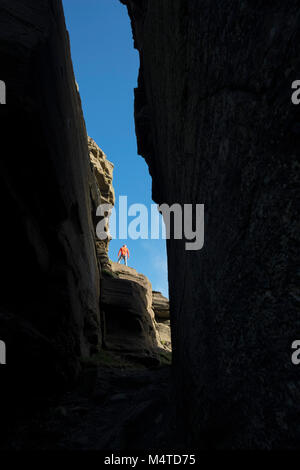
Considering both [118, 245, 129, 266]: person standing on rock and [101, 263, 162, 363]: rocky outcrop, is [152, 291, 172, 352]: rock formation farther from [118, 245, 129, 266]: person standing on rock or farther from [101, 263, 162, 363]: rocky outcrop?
[101, 263, 162, 363]: rocky outcrop

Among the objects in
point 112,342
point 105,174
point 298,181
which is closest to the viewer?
point 298,181

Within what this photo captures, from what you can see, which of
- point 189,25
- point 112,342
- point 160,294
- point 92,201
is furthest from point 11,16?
point 160,294

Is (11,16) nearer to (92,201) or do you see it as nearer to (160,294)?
(92,201)

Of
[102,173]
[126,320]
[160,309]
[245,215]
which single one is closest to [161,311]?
[160,309]

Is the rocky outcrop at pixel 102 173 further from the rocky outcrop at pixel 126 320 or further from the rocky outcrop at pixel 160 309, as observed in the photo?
the rocky outcrop at pixel 126 320

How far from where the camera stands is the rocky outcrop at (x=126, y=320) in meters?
13.2

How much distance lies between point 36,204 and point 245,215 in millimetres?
5604

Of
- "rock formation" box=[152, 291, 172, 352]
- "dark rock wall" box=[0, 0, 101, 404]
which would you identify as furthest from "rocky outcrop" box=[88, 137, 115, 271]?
"dark rock wall" box=[0, 0, 101, 404]

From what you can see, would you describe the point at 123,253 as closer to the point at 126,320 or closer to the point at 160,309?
the point at 160,309

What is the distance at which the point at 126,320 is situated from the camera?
1448 centimetres

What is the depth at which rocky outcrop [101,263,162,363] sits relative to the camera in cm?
1316

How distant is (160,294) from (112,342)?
768 inches

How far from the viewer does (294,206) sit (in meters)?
1.54
